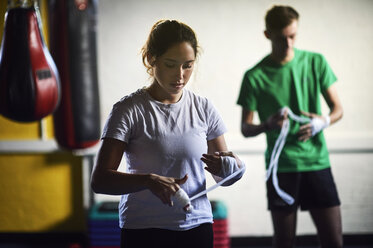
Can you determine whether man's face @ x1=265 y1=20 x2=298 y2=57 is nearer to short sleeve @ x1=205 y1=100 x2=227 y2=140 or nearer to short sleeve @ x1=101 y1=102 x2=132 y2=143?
short sleeve @ x1=205 y1=100 x2=227 y2=140

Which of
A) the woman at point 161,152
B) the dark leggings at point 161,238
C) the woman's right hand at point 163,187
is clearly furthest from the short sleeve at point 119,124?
the dark leggings at point 161,238

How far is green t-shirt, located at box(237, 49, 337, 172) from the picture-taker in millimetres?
2197

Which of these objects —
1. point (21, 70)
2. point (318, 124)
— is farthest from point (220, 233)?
point (21, 70)

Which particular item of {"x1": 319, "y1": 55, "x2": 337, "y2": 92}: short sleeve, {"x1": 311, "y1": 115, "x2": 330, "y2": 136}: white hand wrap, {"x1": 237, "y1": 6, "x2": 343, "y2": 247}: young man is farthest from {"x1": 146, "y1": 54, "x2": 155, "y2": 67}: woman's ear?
{"x1": 319, "y1": 55, "x2": 337, "y2": 92}: short sleeve

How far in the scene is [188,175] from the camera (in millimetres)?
1171

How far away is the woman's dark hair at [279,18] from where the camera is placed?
2158 millimetres

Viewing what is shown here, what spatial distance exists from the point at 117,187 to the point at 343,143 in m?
2.41

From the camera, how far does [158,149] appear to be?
3.71 ft

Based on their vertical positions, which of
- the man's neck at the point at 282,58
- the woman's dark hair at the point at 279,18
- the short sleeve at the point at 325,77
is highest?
the woman's dark hair at the point at 279,18

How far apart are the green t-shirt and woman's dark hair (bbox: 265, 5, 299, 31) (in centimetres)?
18

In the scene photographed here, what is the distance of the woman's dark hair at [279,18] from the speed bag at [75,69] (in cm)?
82

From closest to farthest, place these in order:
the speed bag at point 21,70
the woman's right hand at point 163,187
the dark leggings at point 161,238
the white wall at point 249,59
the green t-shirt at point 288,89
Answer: the woman's right hand at point 163,187, the dark leggings at point 161,238, the speed bag at point 21,70, the green t-shirt at point 288,89, the white wall at point 249,59

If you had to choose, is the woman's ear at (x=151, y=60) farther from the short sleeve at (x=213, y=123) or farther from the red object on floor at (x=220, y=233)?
the red object on floor at (x=220, y=233)

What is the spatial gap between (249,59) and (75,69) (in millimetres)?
1393
